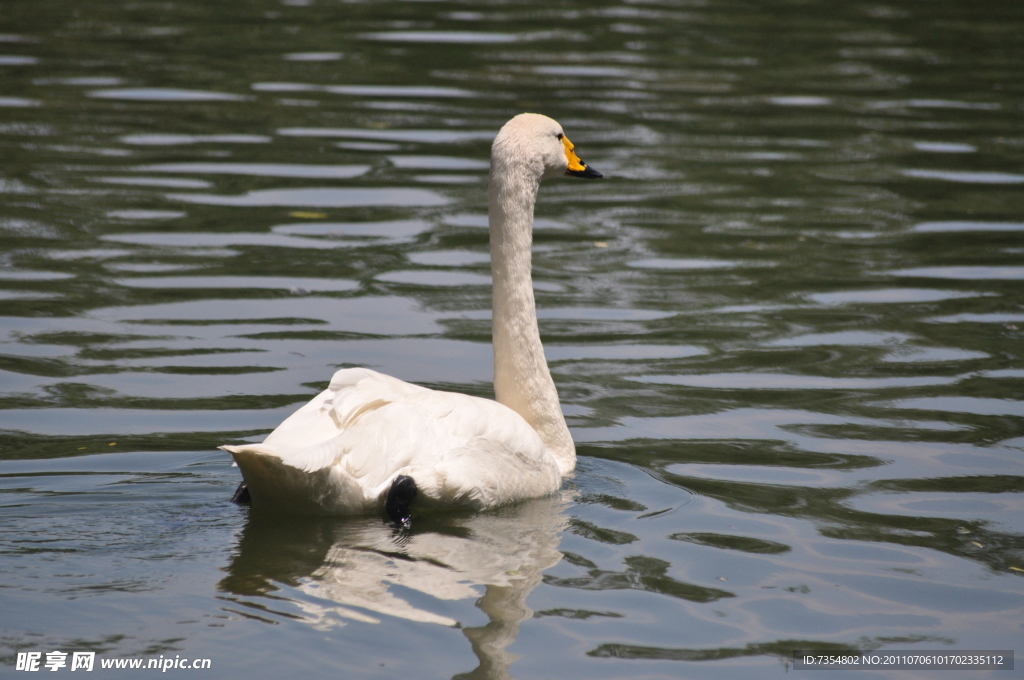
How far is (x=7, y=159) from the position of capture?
1241 centimetres

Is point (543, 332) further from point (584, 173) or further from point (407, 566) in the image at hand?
point (407, 566)

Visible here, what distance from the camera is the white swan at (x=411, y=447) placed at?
533 cm

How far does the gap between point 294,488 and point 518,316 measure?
1687 mm

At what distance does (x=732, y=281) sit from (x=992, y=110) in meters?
7.50

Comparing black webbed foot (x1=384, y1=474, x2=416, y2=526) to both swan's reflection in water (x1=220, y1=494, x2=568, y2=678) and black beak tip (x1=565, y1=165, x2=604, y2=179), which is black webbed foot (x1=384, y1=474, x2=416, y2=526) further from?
black beak tip (x1=565, y1=165, x2=604, y2=179)

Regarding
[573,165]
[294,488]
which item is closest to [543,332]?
[573,165]

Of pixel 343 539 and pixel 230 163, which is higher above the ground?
pixel 230 163

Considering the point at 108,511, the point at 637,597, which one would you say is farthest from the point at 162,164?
the point at 637,597

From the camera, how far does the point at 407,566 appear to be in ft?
16.7

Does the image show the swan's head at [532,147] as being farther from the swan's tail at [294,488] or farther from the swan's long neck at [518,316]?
the swan's tail at [294,488]

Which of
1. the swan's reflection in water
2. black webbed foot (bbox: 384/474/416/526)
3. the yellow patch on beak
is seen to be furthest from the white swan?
the yellow patch on beak

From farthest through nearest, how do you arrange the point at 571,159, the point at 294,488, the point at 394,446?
the point at 571,159 < the point at 394,446 < the point at 294,488

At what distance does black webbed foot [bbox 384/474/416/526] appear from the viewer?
17.7 ft

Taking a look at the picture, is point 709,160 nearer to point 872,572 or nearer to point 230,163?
point 230,163
